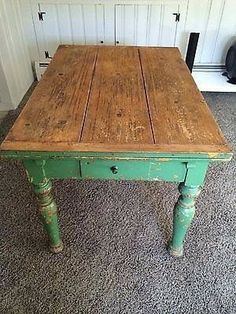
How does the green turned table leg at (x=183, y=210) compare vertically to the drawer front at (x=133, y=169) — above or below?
below

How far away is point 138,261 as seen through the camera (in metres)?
1.18

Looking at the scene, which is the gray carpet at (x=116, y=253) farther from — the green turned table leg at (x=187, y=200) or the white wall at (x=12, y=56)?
the white wall at (x=12, y=56)

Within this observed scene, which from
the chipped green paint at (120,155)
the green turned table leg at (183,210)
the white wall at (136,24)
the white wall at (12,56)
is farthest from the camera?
the white wall at (136,24)

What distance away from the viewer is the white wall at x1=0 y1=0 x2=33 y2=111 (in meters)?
1.98

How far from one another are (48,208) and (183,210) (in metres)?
0.48

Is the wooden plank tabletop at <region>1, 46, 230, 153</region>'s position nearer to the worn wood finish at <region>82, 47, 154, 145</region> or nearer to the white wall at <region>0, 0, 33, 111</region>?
the worn wood finish at <region>82, 47, 154, 145</region>

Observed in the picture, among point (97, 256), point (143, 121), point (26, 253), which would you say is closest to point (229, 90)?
point (143, 121)

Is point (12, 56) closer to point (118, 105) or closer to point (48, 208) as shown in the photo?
point (118, 105)

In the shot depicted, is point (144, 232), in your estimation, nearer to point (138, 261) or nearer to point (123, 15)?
point (138, 261)

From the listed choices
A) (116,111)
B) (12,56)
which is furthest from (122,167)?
(12,56)

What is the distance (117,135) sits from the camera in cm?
93

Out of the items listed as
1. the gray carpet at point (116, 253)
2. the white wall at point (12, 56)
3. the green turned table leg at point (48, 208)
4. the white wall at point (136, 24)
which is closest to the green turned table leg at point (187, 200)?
the gray carpet at point (116, 253)

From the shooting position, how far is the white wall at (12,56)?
77.8 inches

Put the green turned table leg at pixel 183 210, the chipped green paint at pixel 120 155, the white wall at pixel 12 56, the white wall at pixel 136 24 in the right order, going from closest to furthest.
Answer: the chipped green paint at pixel 120 155 → the green turned table leg at pixel 183 210 → the white wall at pixel 12 56 → the white wall at pixel 136 24
